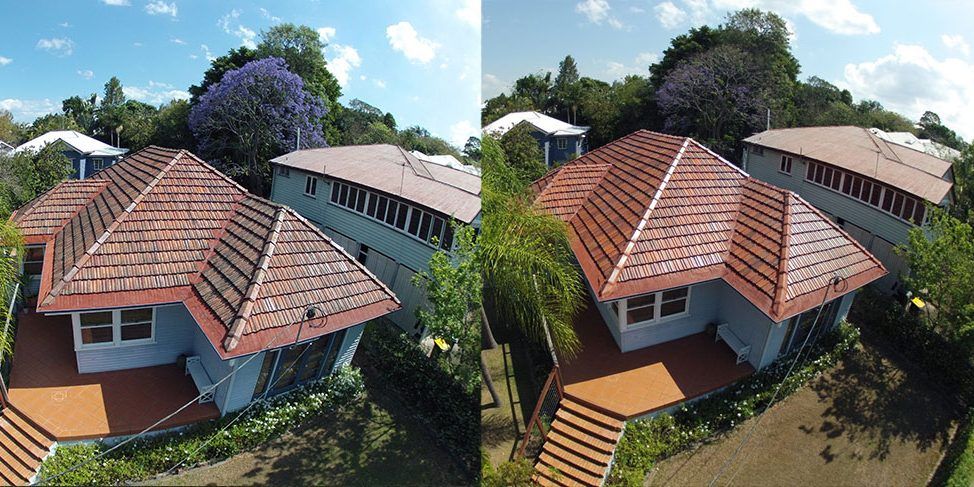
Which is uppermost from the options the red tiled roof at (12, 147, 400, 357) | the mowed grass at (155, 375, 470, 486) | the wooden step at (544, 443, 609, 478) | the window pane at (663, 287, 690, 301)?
the window pane at (663, 287, 690, 301)

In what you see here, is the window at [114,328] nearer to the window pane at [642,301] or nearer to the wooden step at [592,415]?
the wooden step at [592,415]

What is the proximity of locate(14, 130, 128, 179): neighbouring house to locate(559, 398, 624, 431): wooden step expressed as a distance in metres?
9.18

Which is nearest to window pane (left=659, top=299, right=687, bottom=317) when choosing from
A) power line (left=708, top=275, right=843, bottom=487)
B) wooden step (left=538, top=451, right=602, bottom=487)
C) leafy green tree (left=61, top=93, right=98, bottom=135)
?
power line (left=708, top=275, right=843, bottom=487)

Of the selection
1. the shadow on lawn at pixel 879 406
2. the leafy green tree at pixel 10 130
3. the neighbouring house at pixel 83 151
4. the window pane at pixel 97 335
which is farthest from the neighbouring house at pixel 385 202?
the shadow on lawn at pixel 879 406

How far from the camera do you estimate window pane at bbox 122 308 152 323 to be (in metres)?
6.71

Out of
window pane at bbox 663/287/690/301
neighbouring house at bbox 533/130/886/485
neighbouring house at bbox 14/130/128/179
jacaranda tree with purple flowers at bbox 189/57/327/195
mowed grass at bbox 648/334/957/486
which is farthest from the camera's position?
jacaranda tree with purple flowers at bbox 189/57/327/195

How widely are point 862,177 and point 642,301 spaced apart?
7860 millimetres

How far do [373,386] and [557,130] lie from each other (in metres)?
9.67

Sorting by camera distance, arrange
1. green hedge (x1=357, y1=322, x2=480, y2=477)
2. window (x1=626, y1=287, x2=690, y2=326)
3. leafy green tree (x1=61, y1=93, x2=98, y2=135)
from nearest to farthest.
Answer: green hedge (x1=357, y1=322, x2=480, y2=477), window (x1=626, y1=287, x2=690, y2=326), leafy green tree (x1=61, y1=93, x2=98, y2=135)

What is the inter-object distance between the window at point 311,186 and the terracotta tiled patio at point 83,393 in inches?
229

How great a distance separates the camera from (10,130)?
8.46 m

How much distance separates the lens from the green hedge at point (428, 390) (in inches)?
266

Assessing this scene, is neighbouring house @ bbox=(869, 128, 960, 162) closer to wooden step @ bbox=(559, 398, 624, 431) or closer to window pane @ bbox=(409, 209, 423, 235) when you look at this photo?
wooden step @ bbox=(559, 398, 624, 431)

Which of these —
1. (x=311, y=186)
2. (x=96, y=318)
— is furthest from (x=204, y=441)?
(x=311, y=186)
